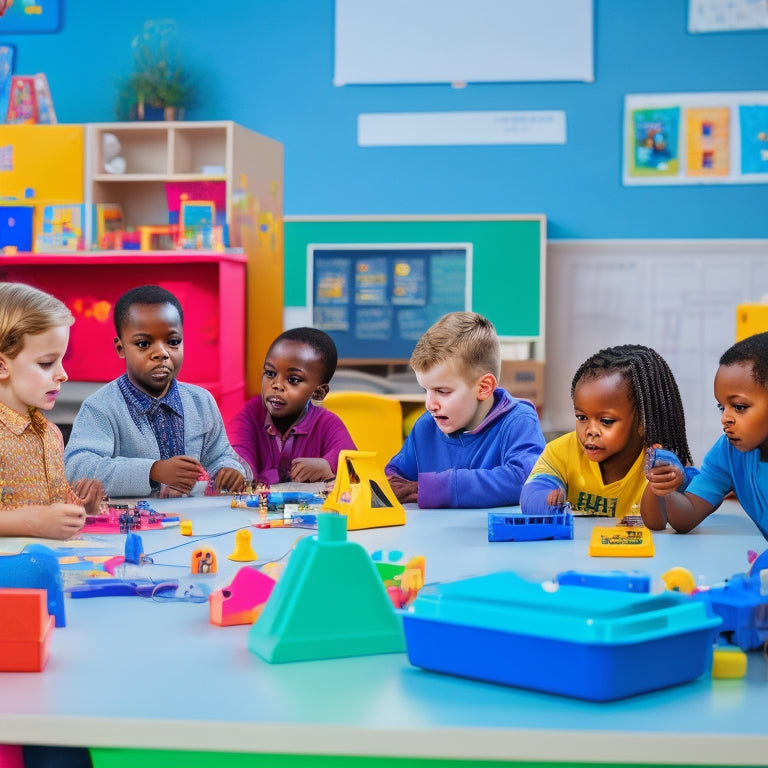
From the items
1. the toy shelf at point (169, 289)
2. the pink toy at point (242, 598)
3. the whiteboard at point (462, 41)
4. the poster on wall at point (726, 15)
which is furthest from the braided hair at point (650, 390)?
the poster on wall at point (726, 15)

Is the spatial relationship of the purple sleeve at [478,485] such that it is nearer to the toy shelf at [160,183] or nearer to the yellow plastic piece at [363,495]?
the yellow plastic piece at [363,495]

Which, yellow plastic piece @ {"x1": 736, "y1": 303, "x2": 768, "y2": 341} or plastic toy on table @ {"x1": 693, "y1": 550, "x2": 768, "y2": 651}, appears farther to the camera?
yellow plastic piece @ {"x1": 736, "y1": 303, "x2": 768, "y2": 341}

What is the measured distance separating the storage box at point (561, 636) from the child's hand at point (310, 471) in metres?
1.38

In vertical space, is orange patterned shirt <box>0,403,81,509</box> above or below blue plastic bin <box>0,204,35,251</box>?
below

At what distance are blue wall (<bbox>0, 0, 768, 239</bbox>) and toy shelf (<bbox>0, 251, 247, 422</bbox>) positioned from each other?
1490 millimetres

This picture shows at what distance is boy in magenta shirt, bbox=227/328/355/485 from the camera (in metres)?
2.45

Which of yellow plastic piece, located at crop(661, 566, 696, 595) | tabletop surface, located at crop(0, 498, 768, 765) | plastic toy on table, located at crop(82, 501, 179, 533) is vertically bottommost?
plastic toy on table, located at crop(82, 501, 179, 533)

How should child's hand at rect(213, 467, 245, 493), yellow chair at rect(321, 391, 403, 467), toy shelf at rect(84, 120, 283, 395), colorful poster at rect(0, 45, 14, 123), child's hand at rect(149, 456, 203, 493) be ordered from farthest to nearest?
1. colorful poster at rect(0, 45, 14, 123)
2. toy shelf at rect(84, 120, 283, 395)
3. yellow chair at rect(321, 391, 403, 467)
4. child's hand at rect(213, 467, 245, 493)
5. child's hand at rect(149, 456, 203, 493)

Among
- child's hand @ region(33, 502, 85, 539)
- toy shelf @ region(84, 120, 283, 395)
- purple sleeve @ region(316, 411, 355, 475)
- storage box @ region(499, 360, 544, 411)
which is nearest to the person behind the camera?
child's hand @ region(33, 502, 85, 539)

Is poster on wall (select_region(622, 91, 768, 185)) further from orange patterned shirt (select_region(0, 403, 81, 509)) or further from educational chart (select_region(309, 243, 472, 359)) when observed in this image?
orange patterned shirt (select_region(0, 403, 81, 509))

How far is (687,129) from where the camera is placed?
16.1ft

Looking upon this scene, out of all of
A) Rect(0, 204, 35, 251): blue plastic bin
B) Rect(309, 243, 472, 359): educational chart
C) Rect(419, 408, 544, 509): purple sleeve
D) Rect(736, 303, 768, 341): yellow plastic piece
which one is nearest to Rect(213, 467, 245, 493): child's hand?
Rect(419, 408, 544, 509): purple sleeve

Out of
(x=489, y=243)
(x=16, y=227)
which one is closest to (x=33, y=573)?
(x=16, y=227)

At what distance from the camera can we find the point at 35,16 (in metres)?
5.23
